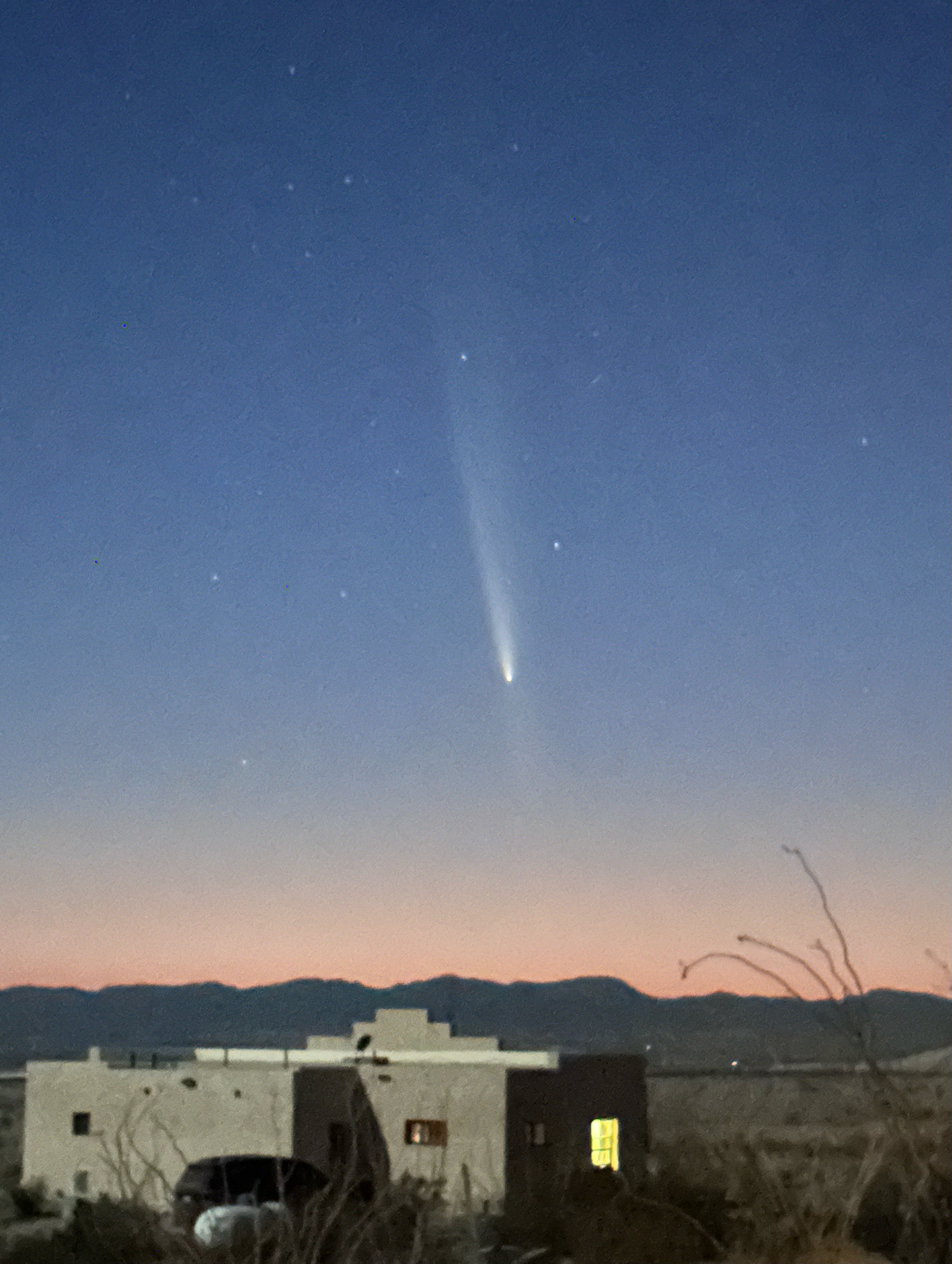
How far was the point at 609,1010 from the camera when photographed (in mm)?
84375

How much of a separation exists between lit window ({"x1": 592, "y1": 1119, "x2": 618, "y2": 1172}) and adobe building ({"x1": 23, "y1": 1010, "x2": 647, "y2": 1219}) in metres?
0.02

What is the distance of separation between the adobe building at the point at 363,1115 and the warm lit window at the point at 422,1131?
18mm

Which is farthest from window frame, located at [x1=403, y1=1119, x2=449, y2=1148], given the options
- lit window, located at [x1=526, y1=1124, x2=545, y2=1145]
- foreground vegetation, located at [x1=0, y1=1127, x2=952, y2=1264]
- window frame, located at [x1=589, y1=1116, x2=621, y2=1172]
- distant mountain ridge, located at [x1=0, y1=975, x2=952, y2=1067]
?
distant mountain ridge, located at [x1=0, y1=975, x2=952, y2=1067]

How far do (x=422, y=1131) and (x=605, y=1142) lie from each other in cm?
257

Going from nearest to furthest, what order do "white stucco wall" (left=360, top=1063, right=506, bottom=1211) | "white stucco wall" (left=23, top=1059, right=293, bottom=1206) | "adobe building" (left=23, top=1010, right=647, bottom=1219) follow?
"white stucco wall" (left=360, top=1063, right=506, bottom=1211), "adobe building" (left=23, top=1010, right=647, bottom=1219), "white stucco wall" (left=23, top=1059, right=293, bottom=1206)

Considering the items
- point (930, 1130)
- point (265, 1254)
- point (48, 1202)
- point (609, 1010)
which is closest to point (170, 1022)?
point (609, 1010)

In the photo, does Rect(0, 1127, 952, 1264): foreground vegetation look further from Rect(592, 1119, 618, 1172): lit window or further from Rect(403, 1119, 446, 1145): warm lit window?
Rect(403, 1119, 446, 1145): warm lit window

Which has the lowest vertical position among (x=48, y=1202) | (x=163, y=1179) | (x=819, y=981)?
(x=48, y=1202)

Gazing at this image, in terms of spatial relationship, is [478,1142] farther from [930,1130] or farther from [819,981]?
[819,981]

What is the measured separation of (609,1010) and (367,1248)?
245 ft

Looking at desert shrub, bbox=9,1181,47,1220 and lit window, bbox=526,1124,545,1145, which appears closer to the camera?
lit window, bbox=526,1124,545,1145

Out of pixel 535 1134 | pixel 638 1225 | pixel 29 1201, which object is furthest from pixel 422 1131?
pixel 638 1225

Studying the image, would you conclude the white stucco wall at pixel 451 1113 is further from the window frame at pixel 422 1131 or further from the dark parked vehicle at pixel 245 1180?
the dark parked vehicle at pixel 245 1180

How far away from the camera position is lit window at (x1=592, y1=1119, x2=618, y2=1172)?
23359mm
